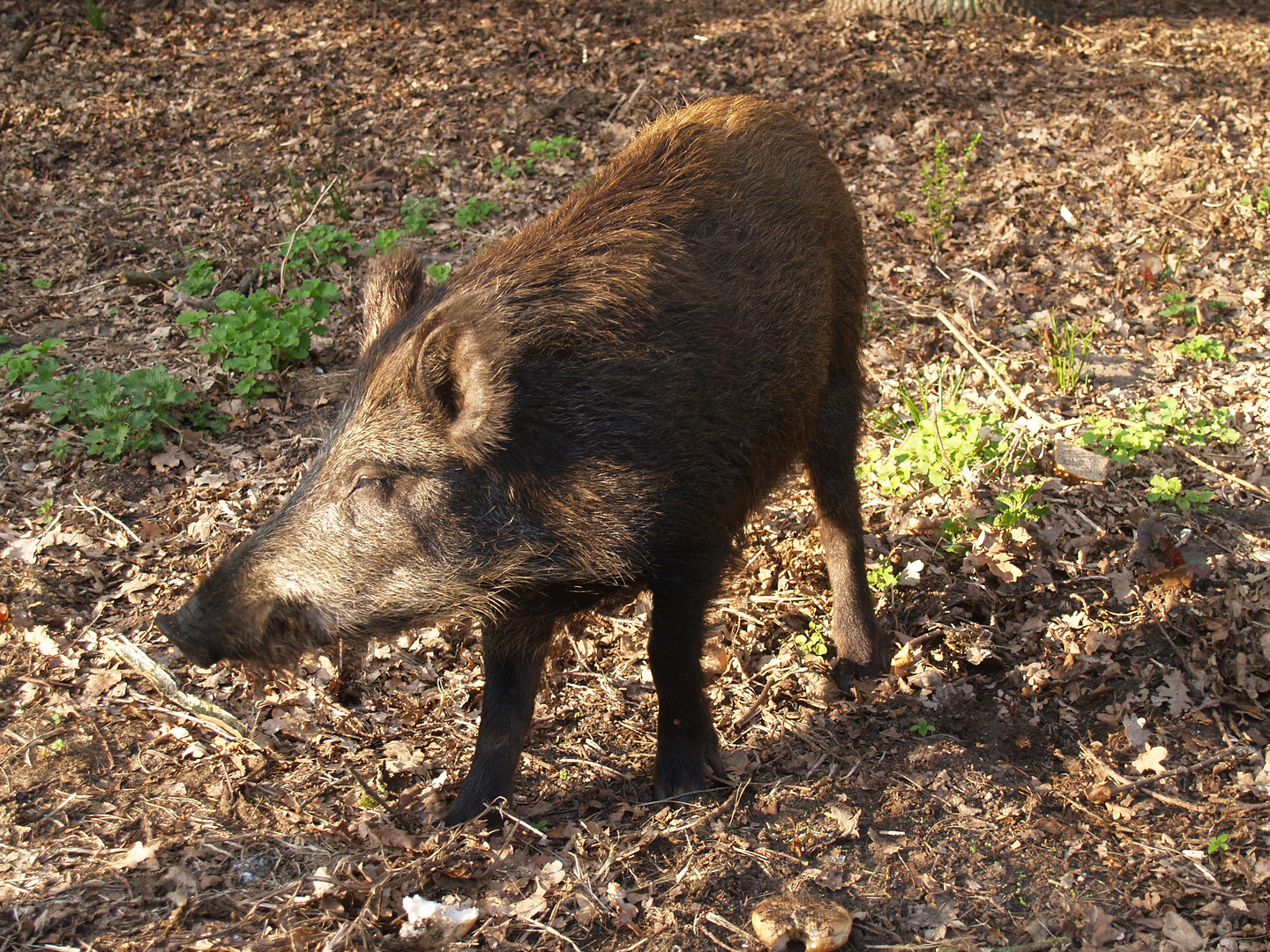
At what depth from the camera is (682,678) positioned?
329 centimetres

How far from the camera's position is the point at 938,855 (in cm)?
293

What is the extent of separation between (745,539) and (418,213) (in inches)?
150

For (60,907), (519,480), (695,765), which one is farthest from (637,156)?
(60,907)

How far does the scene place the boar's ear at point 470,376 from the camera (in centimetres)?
277

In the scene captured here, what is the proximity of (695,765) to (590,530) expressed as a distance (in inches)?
36.7

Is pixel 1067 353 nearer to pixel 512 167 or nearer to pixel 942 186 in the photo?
pixel 942 186

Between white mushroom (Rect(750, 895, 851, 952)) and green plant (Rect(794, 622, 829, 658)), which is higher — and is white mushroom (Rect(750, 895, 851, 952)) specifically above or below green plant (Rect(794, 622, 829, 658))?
above

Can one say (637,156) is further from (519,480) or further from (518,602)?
(518,602)

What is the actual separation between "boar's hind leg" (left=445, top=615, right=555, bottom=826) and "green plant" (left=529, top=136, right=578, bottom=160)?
4788mm

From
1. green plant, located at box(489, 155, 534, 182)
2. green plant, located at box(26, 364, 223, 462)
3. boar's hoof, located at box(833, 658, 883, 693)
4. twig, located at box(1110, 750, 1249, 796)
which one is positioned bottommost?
boar's hoof, located at box(833, 658, 883, 693)

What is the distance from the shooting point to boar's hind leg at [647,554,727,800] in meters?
3.21

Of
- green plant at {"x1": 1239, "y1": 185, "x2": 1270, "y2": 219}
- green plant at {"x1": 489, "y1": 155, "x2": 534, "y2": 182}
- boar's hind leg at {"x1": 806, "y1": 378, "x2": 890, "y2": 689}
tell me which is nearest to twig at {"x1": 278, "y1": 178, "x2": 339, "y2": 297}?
green plant at {"x1": 489, "y1": 155, "x2": 534, "y2": 182}

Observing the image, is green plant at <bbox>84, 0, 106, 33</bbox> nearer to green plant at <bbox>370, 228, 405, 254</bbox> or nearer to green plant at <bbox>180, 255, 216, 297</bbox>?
green plant at <bbox>180, 255, 216, 297</bbox>

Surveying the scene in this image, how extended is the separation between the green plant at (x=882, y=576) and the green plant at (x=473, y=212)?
363 centimetres
